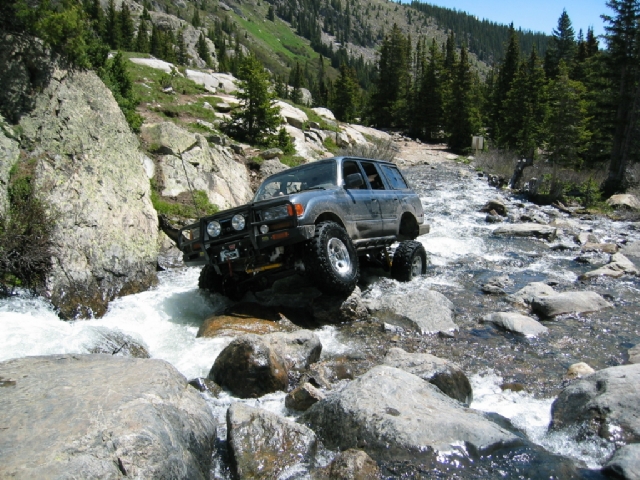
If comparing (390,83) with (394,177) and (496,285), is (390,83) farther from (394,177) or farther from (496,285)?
(496,285)

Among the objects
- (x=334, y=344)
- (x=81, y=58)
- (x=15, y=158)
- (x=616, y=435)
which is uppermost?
(x=81, y=58)

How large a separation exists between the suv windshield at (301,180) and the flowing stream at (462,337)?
2.14 m

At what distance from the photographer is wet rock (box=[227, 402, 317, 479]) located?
3.56m

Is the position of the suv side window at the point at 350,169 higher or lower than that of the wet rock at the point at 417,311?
higher

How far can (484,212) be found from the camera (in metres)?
18.8

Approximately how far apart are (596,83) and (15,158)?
117 feet

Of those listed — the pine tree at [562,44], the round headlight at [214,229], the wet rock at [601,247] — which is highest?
the pine tree at [562,44]

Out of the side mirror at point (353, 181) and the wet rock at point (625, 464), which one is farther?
the side mirror at point (353, 181)

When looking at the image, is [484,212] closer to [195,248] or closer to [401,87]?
[195,248]

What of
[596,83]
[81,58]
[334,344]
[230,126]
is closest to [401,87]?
[596,83]

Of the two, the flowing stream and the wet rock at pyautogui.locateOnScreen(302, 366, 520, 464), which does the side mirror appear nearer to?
the flowing stream

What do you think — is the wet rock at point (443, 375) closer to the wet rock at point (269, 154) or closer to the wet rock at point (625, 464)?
the wet rock at point (625, 464)

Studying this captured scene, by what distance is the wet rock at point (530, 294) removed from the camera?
8.34 m

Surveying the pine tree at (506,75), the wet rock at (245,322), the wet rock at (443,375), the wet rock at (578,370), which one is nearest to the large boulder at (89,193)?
the wet rock at (245,322)
